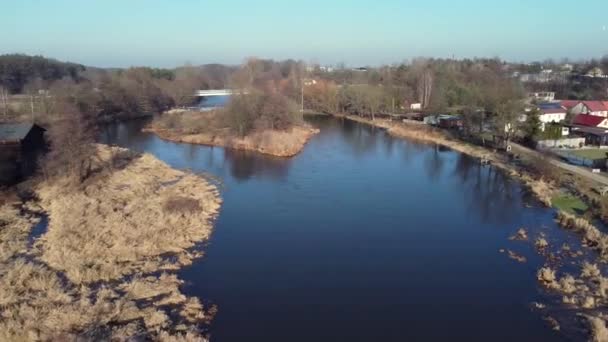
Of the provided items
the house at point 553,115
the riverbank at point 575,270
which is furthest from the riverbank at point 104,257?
the house at point 553,115

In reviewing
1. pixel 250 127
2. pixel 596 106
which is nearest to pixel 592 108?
pixel 596 106

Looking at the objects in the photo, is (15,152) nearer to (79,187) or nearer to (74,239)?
(79,187)

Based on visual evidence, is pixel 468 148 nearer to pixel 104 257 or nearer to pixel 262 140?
pixel 262 140

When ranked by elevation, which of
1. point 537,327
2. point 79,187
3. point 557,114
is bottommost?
point 537,327

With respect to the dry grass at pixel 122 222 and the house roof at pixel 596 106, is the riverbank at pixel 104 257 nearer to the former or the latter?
the dry grass at pixel 122 222

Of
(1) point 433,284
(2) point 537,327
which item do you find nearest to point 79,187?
(1) point 433,284

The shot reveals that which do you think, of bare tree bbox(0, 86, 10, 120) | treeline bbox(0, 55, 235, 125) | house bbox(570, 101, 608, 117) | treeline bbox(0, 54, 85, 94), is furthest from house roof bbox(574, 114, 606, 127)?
treeline bbox(0, 54, 85, 94)

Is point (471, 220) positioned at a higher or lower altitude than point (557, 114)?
lower
